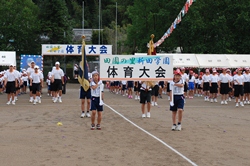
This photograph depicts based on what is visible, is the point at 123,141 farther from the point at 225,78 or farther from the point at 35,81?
the point at 225,78

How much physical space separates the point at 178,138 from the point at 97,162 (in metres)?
4.05

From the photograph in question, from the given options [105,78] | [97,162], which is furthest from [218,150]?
[105,78]

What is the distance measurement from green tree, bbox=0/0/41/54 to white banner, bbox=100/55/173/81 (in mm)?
50429

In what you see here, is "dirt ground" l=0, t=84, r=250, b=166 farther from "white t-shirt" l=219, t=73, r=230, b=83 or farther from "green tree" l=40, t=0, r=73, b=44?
"green tree" l=40, t=0, r=73, b=44

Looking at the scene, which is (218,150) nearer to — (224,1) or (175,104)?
(175,104)

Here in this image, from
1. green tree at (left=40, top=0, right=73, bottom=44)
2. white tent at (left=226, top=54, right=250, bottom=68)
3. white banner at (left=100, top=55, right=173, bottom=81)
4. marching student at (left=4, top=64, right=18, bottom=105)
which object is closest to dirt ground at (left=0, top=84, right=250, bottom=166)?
white banner at (left=100, top=55, right=173, bottom=81)

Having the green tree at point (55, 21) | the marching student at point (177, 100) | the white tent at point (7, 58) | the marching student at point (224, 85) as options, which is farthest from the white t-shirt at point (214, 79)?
the green tree at point (55, 21)

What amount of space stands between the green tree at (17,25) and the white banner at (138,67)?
50429 millimetres

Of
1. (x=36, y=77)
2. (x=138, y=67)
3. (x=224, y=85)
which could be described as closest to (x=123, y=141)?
(x=138, y=67)

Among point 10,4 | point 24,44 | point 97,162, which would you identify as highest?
point 10,4

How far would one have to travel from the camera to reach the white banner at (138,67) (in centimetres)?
1892

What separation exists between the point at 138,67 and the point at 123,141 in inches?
253

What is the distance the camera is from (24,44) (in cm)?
7000

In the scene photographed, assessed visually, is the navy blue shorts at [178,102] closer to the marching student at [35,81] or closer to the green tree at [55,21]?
the marching student at [35,81]
